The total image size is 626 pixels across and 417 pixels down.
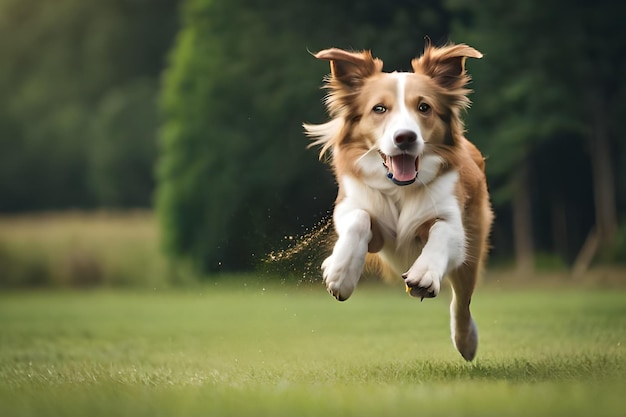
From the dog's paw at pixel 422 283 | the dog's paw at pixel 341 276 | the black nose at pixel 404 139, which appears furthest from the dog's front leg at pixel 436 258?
the black nose at pixel 404 139

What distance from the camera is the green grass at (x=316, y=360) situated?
4.29 meters

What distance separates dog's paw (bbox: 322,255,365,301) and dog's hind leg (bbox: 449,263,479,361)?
3.52 feet

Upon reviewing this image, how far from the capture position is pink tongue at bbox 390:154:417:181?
17.5 feet

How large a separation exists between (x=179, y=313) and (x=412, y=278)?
9.09 meters

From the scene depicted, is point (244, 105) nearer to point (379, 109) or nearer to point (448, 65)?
point (448, 65)

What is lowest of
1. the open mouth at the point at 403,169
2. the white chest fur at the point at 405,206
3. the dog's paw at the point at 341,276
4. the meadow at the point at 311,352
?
the meadow at the point at 311,352

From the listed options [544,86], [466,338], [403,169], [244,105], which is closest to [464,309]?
[466,338]

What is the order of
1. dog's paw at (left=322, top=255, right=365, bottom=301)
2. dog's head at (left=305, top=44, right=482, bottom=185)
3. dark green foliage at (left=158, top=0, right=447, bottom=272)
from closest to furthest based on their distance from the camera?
dog's paw at (left=322, top=255, right=365, bottom=301) < dog's head at (left=305, top=44, right=482, bottom=185) < dark green foliage at (left=158, top=0, right=447, bottom=272)

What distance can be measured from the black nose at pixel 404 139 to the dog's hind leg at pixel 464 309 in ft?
3.64

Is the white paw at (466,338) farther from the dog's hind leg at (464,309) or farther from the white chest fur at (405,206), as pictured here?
the white chest fur at (405,206)

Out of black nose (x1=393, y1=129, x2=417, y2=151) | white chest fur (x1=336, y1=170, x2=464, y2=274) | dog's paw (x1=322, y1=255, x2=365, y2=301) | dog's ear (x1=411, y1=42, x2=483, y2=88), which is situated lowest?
dog's paw (x1=322, y1=255, x2=365, y2=301)

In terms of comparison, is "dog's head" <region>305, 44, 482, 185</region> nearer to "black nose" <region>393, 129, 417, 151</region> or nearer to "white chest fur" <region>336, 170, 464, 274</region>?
"black nose" <region>393, 129, 417, 151</region>

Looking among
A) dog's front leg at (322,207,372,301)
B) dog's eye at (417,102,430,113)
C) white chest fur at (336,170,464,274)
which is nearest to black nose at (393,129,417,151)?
dog's eye at (417,102,430,113)

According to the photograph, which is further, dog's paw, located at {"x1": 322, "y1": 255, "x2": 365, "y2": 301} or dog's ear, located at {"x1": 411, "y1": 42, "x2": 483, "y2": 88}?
dog's ear, located at {"x1": 411, "y1": 42, "x2": 483, "y2": 88}
